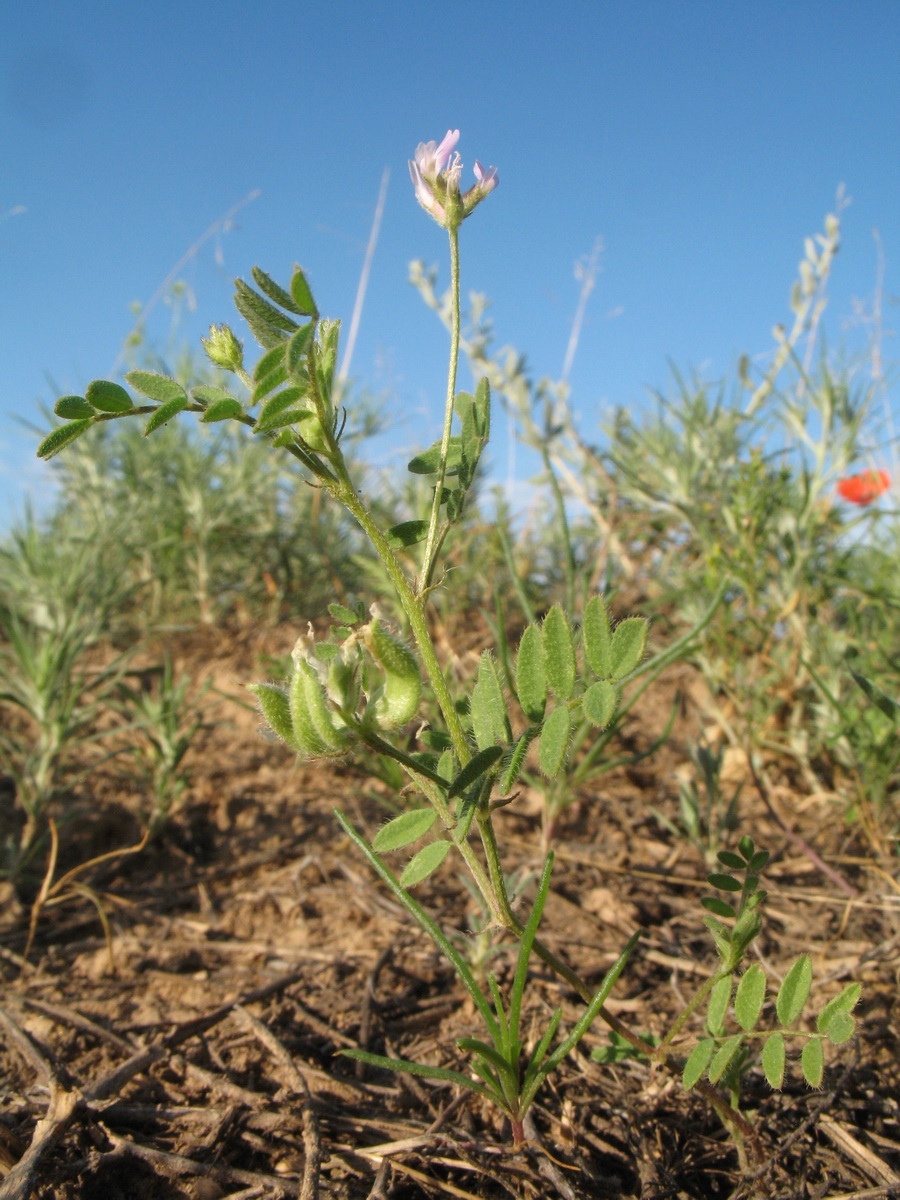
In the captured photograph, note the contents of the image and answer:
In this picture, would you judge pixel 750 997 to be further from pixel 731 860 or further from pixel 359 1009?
pixel 359 1009

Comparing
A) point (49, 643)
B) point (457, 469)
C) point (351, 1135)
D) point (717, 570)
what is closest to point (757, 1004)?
point (351, 1135)

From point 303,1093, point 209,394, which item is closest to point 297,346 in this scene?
point 209,394

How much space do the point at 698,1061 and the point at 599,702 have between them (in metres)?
0.49

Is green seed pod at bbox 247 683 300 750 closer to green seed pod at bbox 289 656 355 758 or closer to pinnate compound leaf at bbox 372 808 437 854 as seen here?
green seed pod at bbox 289 656 355 758

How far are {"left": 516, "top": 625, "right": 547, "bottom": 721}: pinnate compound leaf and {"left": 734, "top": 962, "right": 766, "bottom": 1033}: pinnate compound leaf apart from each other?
0.43 m

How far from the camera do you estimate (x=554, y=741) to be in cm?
88

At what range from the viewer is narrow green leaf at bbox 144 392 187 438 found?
83cm

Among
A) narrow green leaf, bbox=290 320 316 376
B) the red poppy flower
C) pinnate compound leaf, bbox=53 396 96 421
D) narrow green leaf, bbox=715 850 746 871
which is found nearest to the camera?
narrow green leaf, bbox=290 320 316 376

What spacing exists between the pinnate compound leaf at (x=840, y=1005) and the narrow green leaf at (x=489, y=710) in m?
0.52

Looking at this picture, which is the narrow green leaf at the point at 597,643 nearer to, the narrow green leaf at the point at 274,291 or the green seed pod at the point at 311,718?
the green seed pod at the point at 311,718

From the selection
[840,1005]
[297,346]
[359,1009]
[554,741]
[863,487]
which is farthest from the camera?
[863,487]

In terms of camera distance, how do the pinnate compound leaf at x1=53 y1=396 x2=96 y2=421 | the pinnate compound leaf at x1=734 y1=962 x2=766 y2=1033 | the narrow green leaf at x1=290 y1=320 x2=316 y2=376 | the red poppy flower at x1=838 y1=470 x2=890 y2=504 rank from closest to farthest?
the narrow green leaf at x1=290 y1=320 x2=316 y2=376, the pinnate compound leaf at x1=53 y1=396 x2=96 y2=421, the pinnate compound leaf at x1=734 y1=962 x2=766 y2=1033, the red poppy flower at x1=838 y1=470 x2=890 y2=504

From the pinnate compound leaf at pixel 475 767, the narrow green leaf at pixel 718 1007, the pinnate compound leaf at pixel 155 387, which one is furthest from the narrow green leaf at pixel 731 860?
the pinnate compound leaf at pixel 155 387

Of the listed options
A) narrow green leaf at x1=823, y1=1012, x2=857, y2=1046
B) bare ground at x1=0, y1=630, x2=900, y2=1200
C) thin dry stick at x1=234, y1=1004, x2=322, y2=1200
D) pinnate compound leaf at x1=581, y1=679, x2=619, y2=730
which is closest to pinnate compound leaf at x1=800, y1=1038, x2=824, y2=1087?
narrow green leaf at x1=823, y1=1012, x2=857, y2=1046
